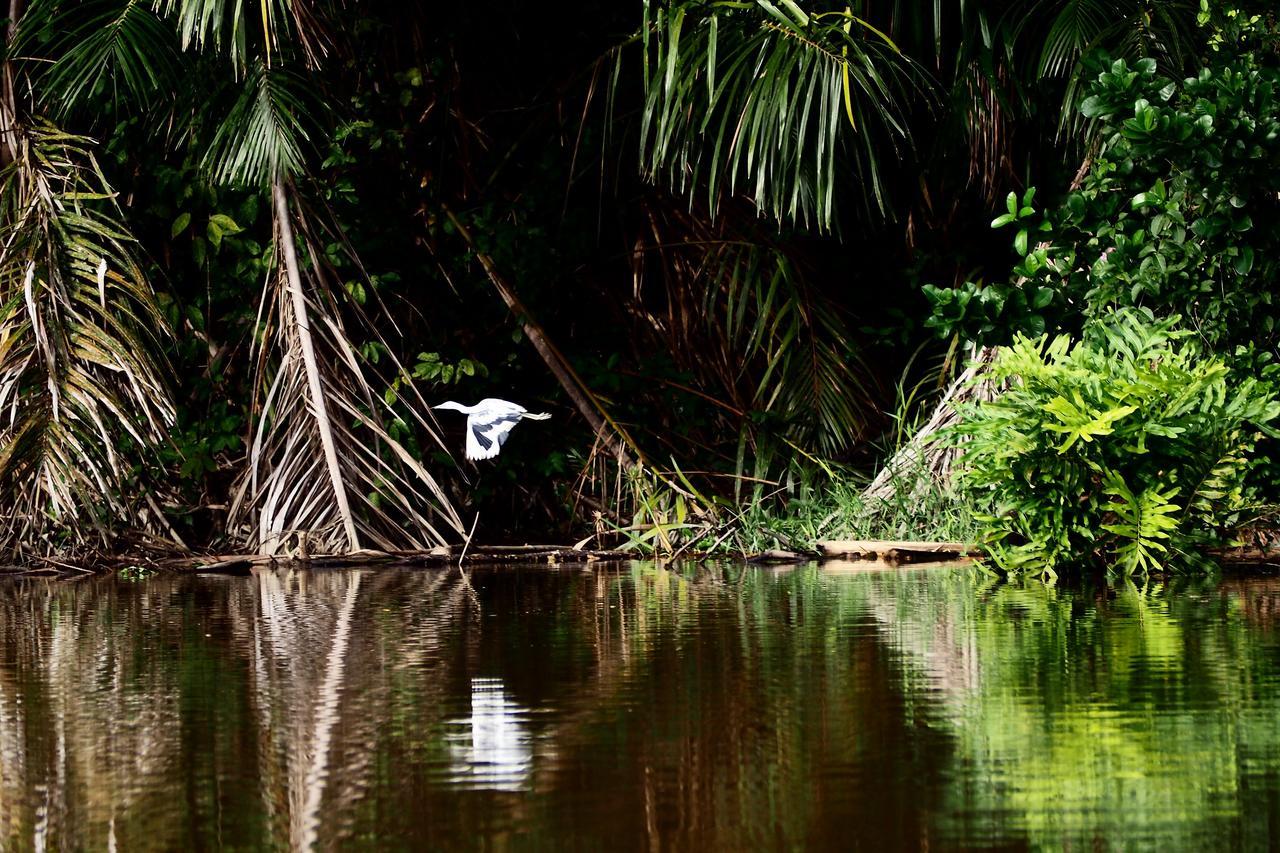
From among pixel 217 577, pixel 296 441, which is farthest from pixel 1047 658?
pixel 296 441

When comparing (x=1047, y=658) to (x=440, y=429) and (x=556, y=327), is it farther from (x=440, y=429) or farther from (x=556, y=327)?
(x=556, y=327)

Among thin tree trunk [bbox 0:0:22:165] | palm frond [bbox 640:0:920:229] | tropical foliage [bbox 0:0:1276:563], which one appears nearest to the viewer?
tropical foliage [bbox 0:0:1276:563]

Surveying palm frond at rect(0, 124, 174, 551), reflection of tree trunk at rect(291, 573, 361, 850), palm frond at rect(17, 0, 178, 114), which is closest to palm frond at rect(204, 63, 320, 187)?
palm frond at rect(17, 0, 178, 114)

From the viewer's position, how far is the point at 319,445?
684 cm

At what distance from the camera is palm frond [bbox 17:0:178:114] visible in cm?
674

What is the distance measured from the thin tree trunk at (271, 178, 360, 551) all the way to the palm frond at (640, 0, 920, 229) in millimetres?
1691

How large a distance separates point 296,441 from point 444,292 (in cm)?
155

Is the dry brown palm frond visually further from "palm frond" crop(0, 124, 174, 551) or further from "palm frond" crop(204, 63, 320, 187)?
"palm frond" crop(0, 124, 174, 551)

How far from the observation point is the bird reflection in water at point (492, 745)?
2172 mm

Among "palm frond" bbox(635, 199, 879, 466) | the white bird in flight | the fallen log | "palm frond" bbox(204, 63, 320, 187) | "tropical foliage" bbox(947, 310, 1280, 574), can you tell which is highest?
"palm frond" bbox(204, 63, 320, 187)

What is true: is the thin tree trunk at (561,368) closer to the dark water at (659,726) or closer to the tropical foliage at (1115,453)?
the tropical foliage at (1115,453)

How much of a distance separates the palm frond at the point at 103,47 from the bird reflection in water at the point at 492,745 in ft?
15.4

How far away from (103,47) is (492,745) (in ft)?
17.3

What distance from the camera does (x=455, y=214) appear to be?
793 cm
